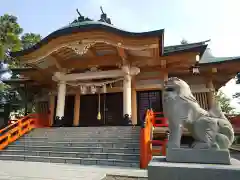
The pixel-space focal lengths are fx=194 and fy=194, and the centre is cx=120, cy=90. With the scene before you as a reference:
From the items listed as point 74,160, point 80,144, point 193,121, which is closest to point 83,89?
point 80,144

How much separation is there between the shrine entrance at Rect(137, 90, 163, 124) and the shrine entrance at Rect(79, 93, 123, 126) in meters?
1.07

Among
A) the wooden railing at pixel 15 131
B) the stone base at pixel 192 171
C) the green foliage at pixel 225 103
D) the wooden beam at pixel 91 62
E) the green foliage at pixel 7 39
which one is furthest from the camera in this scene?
the green foliage at pixel 225 103

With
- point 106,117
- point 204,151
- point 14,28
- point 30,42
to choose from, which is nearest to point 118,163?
point 204,151

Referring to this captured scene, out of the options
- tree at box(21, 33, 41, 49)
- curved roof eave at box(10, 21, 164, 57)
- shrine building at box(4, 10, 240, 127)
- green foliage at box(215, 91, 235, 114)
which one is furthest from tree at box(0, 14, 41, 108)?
green foliage at box(215, 91, 235, 114)

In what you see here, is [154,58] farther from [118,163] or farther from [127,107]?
[118,163]

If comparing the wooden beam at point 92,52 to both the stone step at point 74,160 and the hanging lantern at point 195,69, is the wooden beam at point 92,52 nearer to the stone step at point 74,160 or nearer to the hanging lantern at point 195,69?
the hanging lantern at point 195,69

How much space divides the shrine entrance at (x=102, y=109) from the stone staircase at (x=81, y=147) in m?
2.65

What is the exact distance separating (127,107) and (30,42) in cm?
1678

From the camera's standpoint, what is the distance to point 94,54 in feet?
36.1

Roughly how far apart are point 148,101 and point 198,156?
27.0 ft

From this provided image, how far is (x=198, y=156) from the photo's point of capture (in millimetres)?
2930

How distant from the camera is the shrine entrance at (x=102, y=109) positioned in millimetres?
11422

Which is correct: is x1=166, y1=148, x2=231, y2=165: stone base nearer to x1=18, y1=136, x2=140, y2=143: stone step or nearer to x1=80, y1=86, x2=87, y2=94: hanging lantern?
x1=18, y1=136, x2=140, y2=143: stone step

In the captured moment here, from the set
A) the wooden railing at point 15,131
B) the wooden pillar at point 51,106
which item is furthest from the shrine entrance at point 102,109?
the wooden railing at point 15,131
